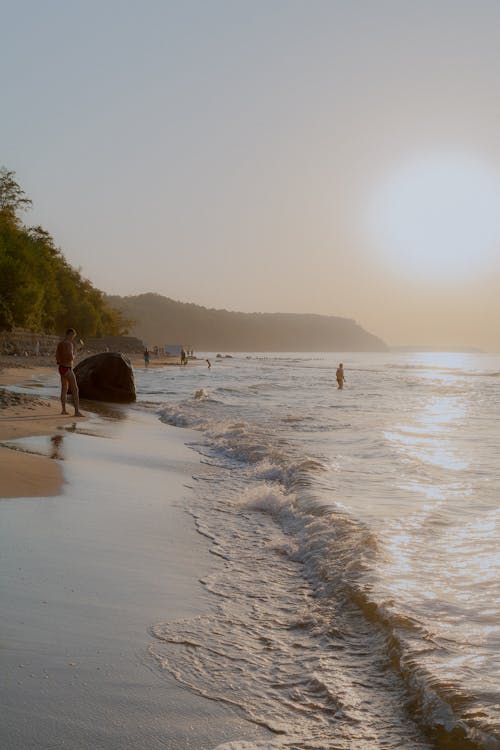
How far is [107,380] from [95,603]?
59.7 ft

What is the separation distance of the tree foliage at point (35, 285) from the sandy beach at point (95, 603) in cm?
4426

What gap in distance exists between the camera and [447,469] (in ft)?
34.7

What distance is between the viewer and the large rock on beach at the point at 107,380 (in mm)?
21578

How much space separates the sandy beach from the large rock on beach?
1268 centimetres

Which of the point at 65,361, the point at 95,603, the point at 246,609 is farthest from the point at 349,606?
the point at 65,361

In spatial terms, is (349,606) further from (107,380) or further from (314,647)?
(107,380)

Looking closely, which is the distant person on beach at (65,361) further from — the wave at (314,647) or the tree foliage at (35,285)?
the tree foliage at (35,285)

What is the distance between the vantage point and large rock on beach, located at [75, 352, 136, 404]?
70.8 ft

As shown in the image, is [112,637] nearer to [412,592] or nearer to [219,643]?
[219,643]

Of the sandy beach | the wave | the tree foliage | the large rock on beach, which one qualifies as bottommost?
the wave

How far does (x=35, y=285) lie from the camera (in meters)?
52.5

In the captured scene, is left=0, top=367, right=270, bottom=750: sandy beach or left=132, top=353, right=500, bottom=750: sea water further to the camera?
left=132, top=353, right=500, bottom=750: sea water

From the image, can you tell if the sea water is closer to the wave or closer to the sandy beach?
the wave

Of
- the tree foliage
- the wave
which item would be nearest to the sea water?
the wave
